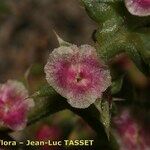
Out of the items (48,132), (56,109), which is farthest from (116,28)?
(48,132)

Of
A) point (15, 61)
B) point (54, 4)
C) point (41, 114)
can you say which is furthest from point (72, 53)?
point (54, 4)

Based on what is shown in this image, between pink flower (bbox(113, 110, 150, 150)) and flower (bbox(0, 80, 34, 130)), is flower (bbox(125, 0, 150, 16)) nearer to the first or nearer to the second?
flower (bbox(0, 80, 34, 130))

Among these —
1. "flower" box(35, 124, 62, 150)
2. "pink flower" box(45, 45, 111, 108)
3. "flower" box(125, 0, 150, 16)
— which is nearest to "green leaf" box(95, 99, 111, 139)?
"pink flower" box(45, 45, 111, 108)

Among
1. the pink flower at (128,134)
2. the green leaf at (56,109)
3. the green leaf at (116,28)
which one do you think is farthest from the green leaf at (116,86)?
the pink flower at (128,134)

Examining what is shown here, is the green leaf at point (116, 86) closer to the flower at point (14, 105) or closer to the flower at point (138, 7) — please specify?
the flower at point (14, 105)

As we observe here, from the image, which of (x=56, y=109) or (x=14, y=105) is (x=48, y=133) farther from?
(x=56, y=109)

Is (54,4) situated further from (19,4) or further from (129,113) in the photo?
(129,113)
